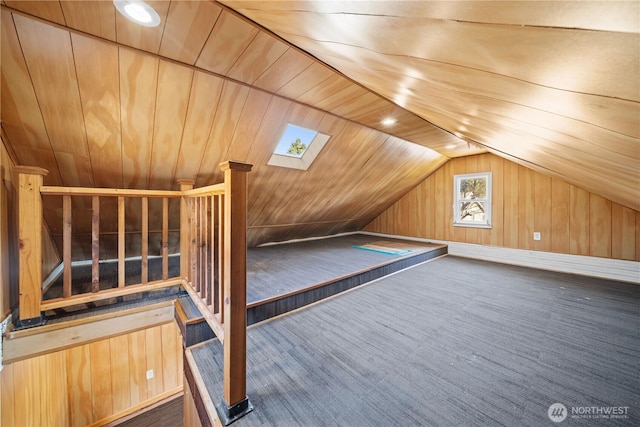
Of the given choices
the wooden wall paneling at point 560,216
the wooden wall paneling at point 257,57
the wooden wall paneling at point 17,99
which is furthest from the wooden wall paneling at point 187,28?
the wooden wall paneling at point 560,216

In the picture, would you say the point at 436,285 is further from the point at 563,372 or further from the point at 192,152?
the point at 192,152

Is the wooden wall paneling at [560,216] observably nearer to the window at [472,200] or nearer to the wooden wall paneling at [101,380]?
the window at [472,200]

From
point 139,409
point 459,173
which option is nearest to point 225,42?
point 139,409

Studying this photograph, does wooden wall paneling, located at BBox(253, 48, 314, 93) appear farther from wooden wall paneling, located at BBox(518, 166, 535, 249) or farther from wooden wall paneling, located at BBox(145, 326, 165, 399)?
wooden wall paneling, located at BBox(518, 166, 535, 249)

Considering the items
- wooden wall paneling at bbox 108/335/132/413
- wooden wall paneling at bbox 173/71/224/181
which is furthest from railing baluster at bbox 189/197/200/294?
wooden wall paneling at bbox 108/335/132/413

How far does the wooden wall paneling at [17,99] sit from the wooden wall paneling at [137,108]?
1.52ft

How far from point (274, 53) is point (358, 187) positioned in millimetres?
2939

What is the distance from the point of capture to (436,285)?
3.00 m

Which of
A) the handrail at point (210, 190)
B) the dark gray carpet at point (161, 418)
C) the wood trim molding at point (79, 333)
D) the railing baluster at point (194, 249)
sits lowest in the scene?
the dark gray carpet at point (161, 418)

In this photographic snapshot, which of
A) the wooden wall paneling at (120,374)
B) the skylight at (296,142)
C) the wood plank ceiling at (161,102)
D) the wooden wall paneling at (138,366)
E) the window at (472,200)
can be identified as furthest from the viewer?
the window at (472,200)

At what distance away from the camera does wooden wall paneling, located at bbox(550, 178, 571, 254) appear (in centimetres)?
357

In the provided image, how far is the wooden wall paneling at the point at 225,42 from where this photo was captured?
135 cm

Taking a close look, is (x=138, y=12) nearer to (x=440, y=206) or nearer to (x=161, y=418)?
(x=161, y=418)

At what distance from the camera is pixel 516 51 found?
0.54 m
